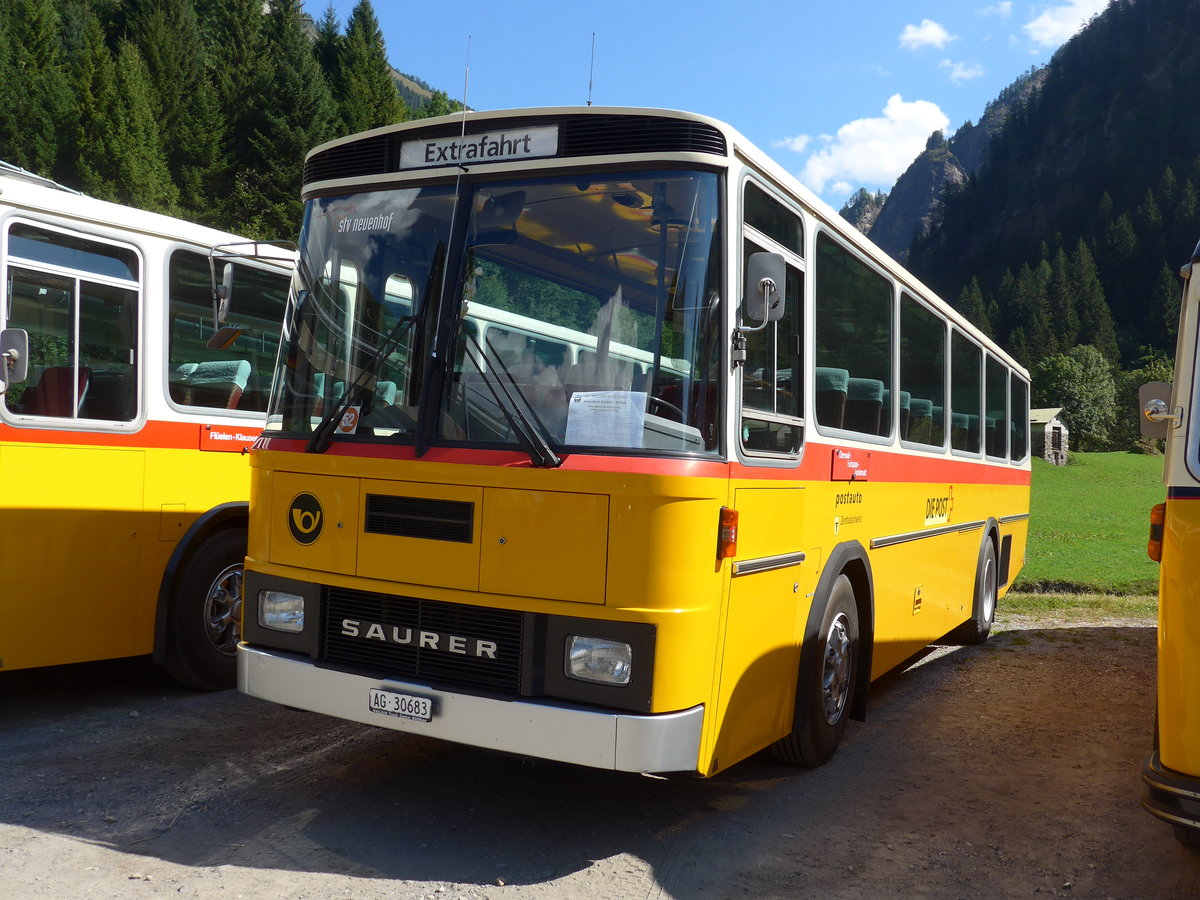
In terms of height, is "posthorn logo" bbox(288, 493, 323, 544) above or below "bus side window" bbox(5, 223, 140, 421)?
below

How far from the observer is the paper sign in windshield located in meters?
4.15

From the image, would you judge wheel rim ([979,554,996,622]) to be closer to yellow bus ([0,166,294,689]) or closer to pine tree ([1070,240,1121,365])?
yellow bus ([0,166,294,689])

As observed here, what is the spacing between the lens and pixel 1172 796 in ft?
12.5

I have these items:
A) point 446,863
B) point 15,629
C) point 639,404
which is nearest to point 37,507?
point 15,629

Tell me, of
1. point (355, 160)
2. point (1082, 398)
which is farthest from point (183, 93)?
point (1082, 398)

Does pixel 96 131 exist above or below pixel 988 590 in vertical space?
above

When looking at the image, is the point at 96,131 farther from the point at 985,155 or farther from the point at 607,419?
the point at 985,155

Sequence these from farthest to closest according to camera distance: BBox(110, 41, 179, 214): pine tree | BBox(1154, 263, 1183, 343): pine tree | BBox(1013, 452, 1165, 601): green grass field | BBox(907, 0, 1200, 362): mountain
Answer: BBox(907, 0, 1200, 362): mountain < BBox(1154, 263, 1183, 343): pine tree < BBox(110, 41, 179, 214): pine tree < BBox(1013, 452, 1165, 601): green grass field

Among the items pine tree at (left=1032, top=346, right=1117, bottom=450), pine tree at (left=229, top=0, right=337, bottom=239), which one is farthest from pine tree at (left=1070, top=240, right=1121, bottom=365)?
pine tree at (left=229, top=0, right=337, bottom=239)

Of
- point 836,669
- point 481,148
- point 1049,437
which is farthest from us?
point 1049,437

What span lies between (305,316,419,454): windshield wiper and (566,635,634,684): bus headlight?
1.45 m

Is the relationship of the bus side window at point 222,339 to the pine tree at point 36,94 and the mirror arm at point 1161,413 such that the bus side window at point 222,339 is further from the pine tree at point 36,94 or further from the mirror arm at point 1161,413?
the pine tree at point 36,94

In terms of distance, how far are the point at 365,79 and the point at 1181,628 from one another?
211 ft

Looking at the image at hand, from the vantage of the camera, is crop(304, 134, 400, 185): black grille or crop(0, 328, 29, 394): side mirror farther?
crop(0, 328, 29, 394): side mirror
